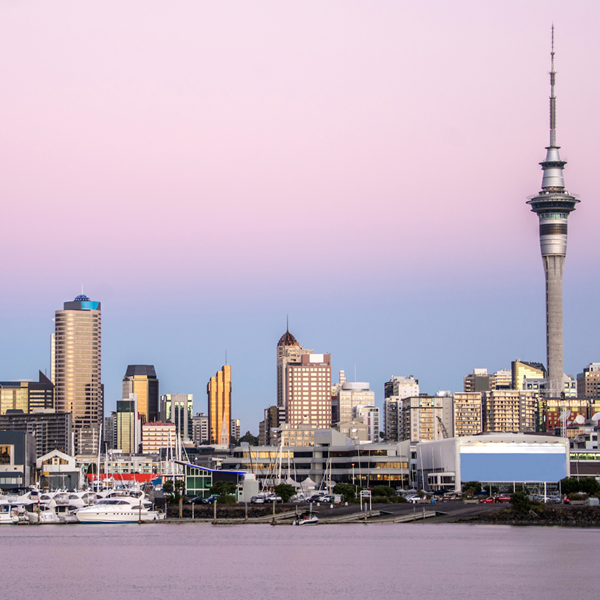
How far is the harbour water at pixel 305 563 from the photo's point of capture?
98.5 meters

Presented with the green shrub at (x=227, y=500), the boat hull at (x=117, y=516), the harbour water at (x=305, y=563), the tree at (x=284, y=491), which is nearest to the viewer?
the harbour water at (x=305, y=563)

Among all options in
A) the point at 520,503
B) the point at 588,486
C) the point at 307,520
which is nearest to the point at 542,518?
the point at 520,503

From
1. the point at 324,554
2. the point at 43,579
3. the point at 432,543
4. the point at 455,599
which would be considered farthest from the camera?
the point at 432,543

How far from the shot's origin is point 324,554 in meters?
123

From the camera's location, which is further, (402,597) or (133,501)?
(133,501)

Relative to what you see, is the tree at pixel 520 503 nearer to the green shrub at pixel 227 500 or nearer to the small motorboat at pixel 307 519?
the small motorboat at pixel 307 519

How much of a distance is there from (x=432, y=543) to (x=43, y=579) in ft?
155

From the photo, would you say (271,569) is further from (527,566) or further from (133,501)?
(133,501)

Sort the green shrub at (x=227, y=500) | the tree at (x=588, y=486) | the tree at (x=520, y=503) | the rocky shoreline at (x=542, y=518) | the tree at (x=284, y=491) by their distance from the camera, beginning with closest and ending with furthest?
the rocky shoreline at (x=542, y=518) < the tree at (x=520, y=503) < the tree at (x=284, y=491) < the green shrub at (x=227, y=500) < the tree at (x=588, y=486)

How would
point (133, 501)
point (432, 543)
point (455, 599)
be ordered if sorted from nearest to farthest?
point (455, 599) < point (432, 543) < point (133, 501)

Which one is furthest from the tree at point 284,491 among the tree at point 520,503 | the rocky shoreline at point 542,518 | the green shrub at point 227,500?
the tree at point 520,503

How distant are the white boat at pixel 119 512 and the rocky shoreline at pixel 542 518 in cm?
4649

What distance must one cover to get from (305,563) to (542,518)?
47345 millimetres

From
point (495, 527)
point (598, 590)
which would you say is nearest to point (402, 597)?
point (598, 590)
